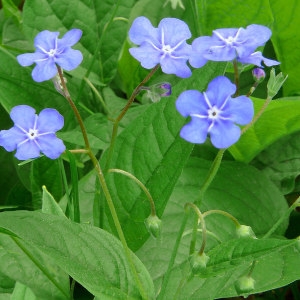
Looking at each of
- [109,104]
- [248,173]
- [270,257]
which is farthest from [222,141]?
[109,104]

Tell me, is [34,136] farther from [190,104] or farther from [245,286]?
[245,286]

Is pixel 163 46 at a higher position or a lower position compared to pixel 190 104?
higher

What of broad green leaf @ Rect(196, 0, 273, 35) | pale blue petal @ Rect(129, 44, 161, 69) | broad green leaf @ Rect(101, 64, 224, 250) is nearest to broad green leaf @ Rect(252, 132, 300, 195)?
broad green leaf @ Rect(196, 0, 273, 35)

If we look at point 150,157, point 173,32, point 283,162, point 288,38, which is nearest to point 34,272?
point 150,157

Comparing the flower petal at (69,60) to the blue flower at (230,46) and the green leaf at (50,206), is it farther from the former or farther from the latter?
the green leaf at (50,206)

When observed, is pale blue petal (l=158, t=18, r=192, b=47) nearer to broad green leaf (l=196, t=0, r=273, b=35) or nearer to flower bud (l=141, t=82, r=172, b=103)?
flower bud (l=141, t=82, r=172, b=103)

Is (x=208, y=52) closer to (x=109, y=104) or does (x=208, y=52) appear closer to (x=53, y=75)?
(x=53, y=75)
